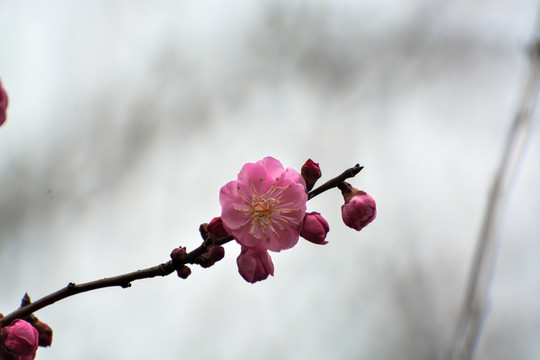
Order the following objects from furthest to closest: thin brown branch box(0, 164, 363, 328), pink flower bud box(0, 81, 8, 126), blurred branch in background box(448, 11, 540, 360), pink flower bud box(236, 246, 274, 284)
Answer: blurred branch in background box(448, 11, 540, 360), pink flower bud box(236, 246, 274, 284), thin brown branch box(0, 164, 363, 328), pink flower bud box(0, 81, 8, 126)

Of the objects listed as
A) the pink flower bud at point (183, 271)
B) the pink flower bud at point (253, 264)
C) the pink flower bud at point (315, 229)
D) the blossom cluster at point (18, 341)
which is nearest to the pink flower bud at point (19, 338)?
the blossom cluster at point (18, 341)

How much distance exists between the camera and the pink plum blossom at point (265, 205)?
0.98 m

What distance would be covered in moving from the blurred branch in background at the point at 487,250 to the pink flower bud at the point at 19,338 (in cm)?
117

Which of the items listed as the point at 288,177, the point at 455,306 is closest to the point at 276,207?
the point at 288,177

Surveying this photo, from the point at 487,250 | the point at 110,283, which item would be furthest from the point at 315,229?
the point at 487,250

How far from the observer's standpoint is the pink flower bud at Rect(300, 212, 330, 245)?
951mm

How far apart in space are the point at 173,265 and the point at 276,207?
27 cm

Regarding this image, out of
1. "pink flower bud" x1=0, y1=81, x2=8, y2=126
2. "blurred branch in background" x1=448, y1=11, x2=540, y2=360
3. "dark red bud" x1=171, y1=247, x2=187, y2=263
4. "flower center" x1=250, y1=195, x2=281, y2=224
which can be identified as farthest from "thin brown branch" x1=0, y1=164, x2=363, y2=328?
"blurred branch in background" x1=448, y1=11, x2=540, y2=360

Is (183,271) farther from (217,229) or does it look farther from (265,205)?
(265,205)

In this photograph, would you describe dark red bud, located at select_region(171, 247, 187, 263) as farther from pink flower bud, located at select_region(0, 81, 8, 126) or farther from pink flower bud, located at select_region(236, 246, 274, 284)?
pink flower bud, located at select_region(0, 81, 8, 126)

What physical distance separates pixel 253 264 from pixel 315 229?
5.0 inches

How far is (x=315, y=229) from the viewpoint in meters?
0.95

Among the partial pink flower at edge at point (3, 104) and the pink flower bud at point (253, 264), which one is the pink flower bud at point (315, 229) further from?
the partial pink flower at edge at point (3, 104)

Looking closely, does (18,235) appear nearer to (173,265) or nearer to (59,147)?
(59,147)
